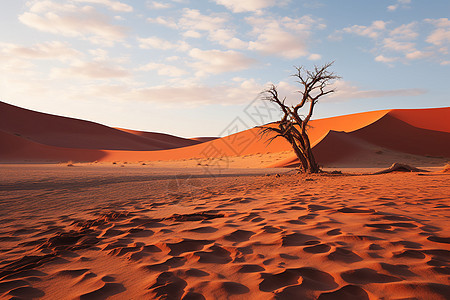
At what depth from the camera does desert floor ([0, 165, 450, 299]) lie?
1966mm

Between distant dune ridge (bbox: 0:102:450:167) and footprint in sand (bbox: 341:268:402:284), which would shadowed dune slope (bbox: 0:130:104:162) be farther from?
footprint in sand (bbox: 341:268:402:284)

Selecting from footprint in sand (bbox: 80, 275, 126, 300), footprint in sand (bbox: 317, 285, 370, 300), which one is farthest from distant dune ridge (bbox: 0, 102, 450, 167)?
footprint in sand (bbox: 80, 275, 126, 300)

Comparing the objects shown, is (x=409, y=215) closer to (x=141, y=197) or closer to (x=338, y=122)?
(x=141, y=197)

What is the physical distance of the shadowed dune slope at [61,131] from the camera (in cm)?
→ 5528

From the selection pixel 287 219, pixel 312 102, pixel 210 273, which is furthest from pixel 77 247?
pixel 312 102

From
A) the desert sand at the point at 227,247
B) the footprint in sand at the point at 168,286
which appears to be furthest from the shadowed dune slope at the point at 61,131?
the footprint in sand at the point at 168,286

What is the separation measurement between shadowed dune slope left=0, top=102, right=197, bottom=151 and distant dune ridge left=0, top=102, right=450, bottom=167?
0.17 meters

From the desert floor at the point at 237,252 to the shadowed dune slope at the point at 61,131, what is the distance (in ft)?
188

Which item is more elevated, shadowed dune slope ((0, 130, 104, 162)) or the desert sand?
shadowed dune slope ((0, 130, 104, 162))

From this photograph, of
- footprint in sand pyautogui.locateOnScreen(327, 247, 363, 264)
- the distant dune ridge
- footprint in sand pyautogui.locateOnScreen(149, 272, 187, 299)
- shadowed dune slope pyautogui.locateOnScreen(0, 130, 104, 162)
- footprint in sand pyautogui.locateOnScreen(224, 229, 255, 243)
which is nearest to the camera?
footprint in sand pyautogui.locateOnScreen(149, 272, 187, 299)

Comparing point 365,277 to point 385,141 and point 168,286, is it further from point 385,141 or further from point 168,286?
point 385,141

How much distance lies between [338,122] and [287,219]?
4827 cm

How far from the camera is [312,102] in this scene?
12680mm

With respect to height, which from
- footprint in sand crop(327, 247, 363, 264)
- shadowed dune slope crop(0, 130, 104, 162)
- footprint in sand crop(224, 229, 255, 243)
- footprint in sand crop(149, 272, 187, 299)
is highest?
shadowed dune slope crop(0, 130, 104, 162)
